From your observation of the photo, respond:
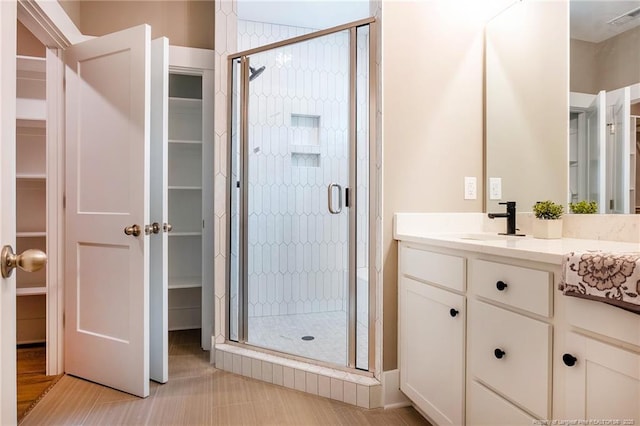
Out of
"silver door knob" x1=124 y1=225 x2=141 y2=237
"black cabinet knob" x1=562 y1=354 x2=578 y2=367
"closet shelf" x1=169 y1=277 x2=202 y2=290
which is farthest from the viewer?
"closet shelf" x1=169 y1=277 x2=202 y2=290

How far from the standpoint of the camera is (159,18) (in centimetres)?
269

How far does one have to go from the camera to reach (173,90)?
11.0 feet

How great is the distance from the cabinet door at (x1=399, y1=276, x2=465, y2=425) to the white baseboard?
0.14ft

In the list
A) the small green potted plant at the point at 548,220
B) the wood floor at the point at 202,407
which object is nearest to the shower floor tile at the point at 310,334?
the wood floor at the point at 202,407

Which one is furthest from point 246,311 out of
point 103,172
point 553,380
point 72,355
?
point 553,380

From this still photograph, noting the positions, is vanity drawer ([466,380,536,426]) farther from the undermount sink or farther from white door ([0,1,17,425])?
white door ([0,1,17,425])

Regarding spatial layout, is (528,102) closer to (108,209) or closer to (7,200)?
(7,200)

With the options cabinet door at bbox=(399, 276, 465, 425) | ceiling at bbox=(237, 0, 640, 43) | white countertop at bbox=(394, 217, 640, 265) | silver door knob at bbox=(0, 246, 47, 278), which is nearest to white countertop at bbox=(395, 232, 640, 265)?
white countertop at bbox=(394, 217, 640, 265)

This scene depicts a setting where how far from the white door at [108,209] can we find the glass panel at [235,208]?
1.79ft

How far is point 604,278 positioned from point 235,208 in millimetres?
1992

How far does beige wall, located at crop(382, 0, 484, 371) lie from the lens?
196cm

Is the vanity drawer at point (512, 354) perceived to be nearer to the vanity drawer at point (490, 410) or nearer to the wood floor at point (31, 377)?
the vanity drawer at point (490, 410)

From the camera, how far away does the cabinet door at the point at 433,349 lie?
152 cm

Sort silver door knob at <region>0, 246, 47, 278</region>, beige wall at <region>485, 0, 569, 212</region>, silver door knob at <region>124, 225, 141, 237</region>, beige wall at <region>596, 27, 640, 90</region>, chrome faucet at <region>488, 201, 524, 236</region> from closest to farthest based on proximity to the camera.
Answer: silver door knob at <region>0, 246, 47, 278</region>
beige wall at <region>596, 27, 640, 90</region>
beige wall at <region>485, 0, 569, 212</region>
chrome faucet at <region>488, 201, 524, 236</region>
silver door knob at <region>124, 225, 141, 237</region>
